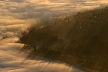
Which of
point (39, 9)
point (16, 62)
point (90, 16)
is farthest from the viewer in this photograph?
point (39, 9)

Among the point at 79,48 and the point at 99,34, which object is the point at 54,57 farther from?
the point at 99,34

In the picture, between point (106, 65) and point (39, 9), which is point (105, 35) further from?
point (39, 9)

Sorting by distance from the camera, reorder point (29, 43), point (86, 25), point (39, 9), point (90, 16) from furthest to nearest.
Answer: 1. point (39, 9)
2. point (90, 16)
3. point (86, 25)
4. point (29, 43)

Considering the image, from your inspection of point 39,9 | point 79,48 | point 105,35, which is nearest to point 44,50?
point 79,48

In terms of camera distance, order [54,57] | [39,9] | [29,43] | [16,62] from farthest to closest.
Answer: [39,9] → [29,43] → [54,57] → [16,62]

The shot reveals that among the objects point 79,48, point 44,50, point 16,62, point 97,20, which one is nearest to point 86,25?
point 97,20

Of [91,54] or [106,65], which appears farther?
[91,54]
